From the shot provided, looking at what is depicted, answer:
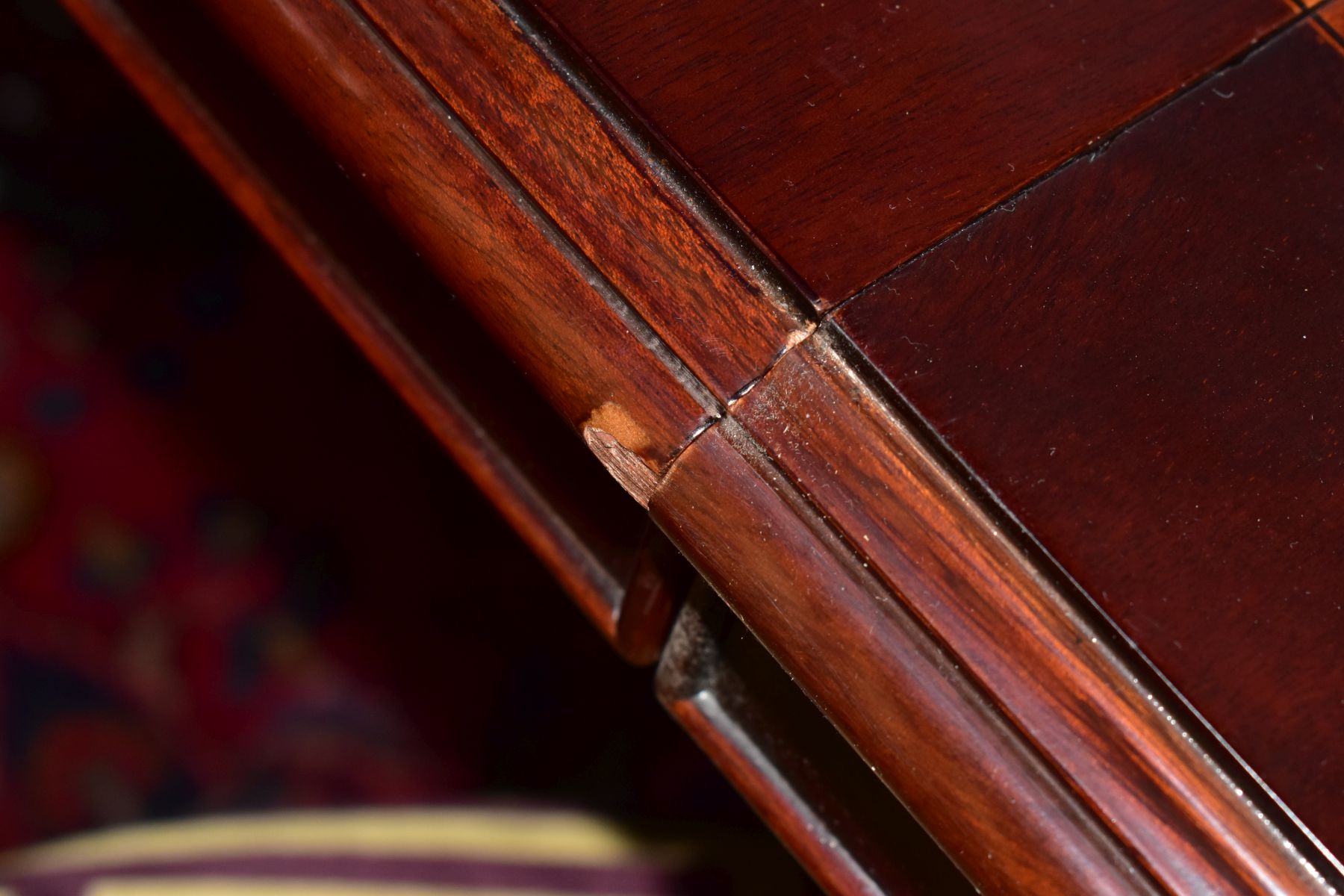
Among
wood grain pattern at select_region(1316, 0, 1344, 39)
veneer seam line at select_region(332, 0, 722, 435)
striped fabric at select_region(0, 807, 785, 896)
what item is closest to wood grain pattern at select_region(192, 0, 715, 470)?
veneer seam line at select_region(332, 0, 722, 435)

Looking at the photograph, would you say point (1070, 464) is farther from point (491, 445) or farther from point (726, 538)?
point (491, 445)

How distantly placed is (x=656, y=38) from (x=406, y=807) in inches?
20.1

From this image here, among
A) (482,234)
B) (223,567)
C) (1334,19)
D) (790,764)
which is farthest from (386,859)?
(1334,19)

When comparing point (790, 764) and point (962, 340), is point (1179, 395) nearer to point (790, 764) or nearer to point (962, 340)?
point (962, 340)

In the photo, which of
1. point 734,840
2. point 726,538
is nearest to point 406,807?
point 734,840

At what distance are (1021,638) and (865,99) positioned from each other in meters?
0.15

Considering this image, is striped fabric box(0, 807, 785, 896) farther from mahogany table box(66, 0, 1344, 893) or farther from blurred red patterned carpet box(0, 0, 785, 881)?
mahogany table box(66, 0, 1344, 893)

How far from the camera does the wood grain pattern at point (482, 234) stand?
0.32 metres

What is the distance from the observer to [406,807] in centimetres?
71

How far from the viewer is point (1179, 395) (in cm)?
32

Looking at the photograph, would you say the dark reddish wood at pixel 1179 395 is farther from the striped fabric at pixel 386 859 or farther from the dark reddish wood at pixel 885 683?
the striped fabric at pixel 386 859

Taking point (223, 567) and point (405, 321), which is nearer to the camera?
point (405, 321)

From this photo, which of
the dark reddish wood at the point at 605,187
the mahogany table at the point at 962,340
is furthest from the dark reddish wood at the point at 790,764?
the dark reddish wood at the point at 605,187

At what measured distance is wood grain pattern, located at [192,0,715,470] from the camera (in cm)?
32
